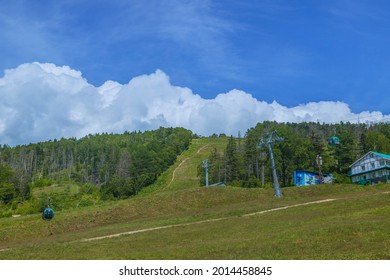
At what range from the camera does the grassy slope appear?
2558 cm

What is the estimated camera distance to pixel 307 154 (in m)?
122

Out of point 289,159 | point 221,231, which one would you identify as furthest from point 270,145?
point 289,159

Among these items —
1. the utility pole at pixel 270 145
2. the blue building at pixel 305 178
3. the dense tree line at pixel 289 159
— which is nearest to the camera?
the utility pole at pixel 270 145

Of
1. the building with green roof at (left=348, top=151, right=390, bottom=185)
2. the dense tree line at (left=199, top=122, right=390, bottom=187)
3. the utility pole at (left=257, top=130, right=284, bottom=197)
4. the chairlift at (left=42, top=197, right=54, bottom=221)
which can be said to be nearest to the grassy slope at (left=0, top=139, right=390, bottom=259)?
the chairlift at (left=42, top=197, right=54, bottom=221)

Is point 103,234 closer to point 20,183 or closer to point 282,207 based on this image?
point 282,207

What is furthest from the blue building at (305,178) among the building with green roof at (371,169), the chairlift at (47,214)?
the chairlift at (47,214)

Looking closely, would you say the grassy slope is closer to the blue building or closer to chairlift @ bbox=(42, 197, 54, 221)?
chairlift @ bbox=(42, 197, 54, 221)

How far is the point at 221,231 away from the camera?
1503 inches

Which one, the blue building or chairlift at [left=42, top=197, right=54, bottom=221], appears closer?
chairlift at [left=42, top=197, right=54, bottom=221]

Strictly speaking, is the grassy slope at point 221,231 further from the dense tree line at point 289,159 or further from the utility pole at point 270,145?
the dense tree line at point 289,159

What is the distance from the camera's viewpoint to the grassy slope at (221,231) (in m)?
25.6

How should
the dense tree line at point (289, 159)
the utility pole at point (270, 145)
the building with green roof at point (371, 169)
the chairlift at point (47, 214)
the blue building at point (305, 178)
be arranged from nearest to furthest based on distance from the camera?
1. the chairlift at point (47, 214)
2. the utility pole at point (270, 145)
3. the blue building at point (305, 178)
4. the building with green roof at point (371, 169)
5. the dense tree line at point (289, 159)

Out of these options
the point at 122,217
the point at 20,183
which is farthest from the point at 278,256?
the point at 20,183
